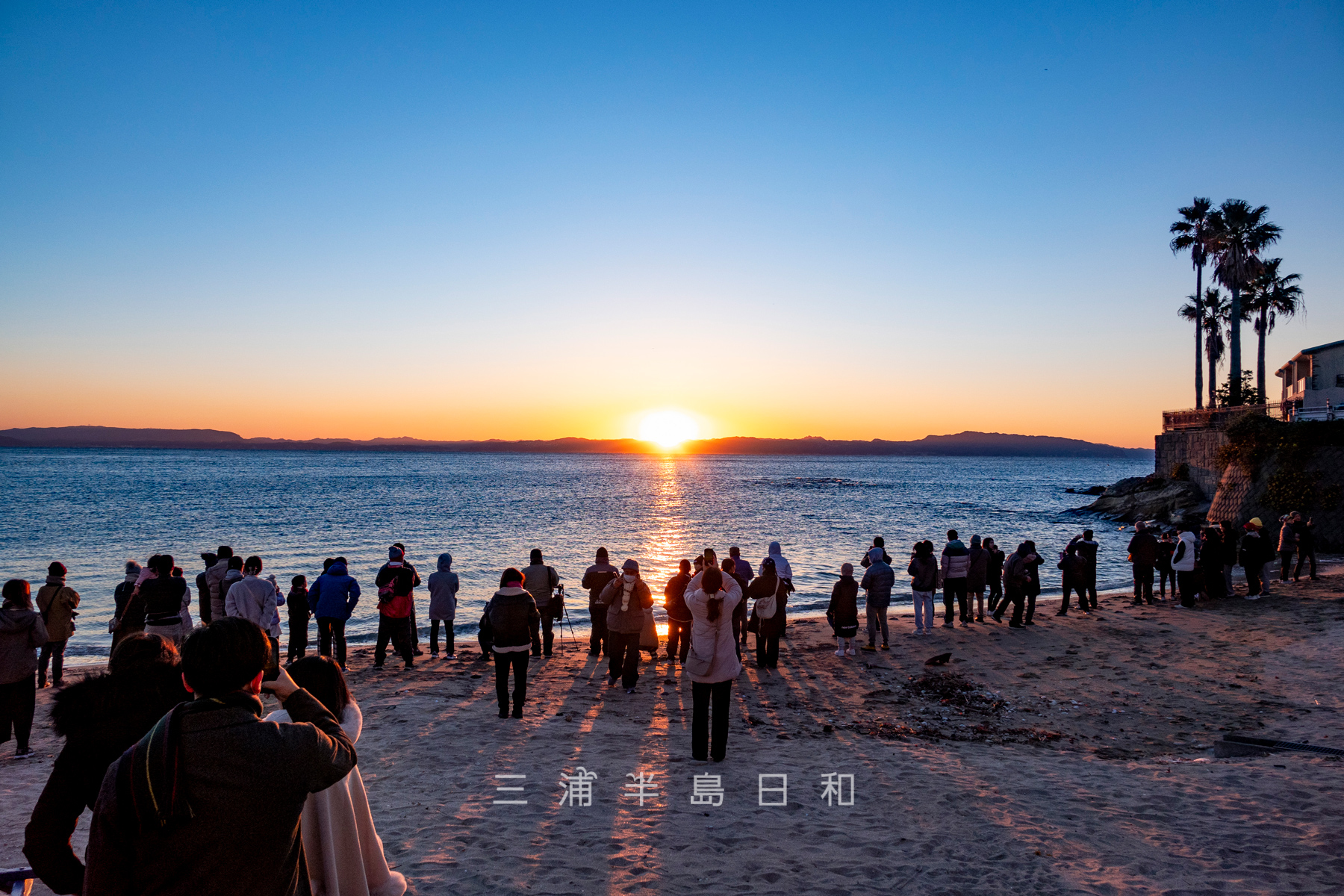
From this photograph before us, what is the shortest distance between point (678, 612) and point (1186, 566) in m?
13.4

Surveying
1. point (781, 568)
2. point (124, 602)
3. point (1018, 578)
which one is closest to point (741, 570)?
point (781, 568)

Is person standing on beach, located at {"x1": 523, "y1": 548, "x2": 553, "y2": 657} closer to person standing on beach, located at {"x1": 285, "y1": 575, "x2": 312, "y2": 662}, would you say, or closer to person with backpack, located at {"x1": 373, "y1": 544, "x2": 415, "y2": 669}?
person with backpack, located at {"x1": 373, "y1": 544, "x2": 415, "y2": 669}

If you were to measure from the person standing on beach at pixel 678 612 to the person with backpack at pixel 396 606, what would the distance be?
3.23 meters

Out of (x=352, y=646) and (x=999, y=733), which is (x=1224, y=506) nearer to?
(x=999, y=733)

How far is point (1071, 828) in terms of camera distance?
19.7ft

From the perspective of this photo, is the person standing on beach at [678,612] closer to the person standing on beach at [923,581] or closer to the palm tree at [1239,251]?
the person standing on beach at [923,581]

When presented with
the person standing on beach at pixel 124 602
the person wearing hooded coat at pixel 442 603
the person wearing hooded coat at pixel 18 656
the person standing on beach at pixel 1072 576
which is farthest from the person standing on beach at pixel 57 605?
the person standing on beach at pixel 1072 576

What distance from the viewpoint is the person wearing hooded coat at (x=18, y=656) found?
727 cm

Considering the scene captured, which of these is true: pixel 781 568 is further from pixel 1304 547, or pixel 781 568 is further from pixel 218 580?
pixel 1304 547

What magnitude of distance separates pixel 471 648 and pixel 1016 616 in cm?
1107

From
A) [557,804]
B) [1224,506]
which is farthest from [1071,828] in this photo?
[1224,506]

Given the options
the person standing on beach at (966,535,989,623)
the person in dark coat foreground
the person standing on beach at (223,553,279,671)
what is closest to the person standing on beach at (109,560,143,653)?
the person standing on beach at (223,553,279,671)

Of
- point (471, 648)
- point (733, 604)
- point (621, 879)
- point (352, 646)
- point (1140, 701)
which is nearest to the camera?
point (621, 879)

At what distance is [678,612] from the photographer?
1005cm
